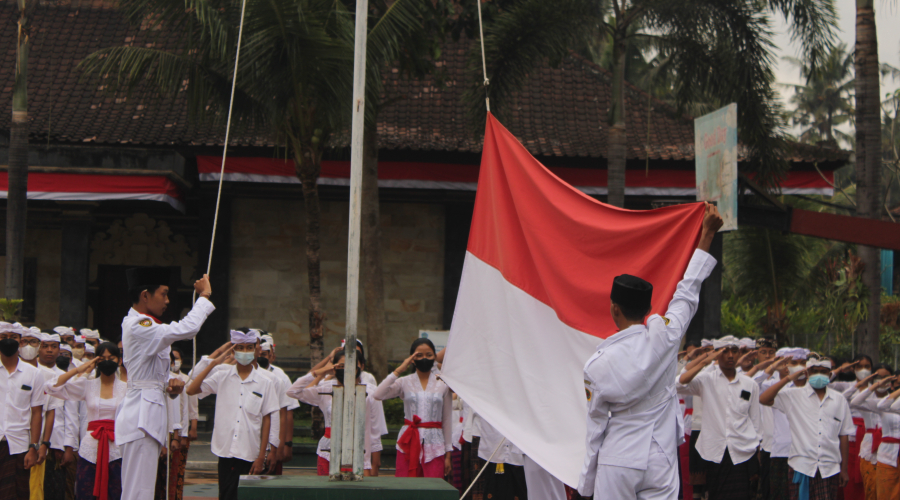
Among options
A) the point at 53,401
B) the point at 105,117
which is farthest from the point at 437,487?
the point at 105,117

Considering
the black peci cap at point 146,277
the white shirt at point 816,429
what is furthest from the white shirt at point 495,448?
the white shirt at point 816,429

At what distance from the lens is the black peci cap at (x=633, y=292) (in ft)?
14.5

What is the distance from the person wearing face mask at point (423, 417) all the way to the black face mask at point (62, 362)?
3815 millimetres

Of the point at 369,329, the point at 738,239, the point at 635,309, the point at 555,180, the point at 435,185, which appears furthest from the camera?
the point at 738,239

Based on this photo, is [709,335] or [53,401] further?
[709,335]

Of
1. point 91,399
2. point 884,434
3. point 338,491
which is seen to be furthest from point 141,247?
point 338,491

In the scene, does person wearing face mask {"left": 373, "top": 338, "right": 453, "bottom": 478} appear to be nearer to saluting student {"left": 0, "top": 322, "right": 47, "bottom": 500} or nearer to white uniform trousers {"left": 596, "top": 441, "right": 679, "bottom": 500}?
saluting student {"left": 0, "top": 322, "right": 47, "bottom": 500}

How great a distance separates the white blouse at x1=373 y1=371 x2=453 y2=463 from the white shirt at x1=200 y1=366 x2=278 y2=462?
3.58 ft

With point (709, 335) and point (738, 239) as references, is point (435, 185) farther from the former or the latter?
point (738, 239)

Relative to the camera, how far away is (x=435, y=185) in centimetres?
1652

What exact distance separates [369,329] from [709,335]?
7.10 metres

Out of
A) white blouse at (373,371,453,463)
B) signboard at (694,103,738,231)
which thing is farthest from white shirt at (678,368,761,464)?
white blouse at (373,371,453,463)

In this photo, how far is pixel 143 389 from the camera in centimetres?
622

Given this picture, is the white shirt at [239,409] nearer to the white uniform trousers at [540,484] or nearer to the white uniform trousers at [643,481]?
the white uniform trousers at [540,484]
